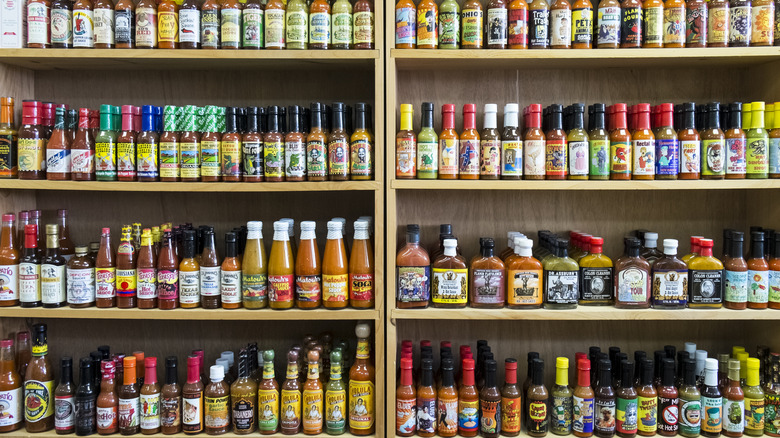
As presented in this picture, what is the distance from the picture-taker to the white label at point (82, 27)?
5.36 feet

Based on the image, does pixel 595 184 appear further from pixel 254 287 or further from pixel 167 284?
pixel 167 284

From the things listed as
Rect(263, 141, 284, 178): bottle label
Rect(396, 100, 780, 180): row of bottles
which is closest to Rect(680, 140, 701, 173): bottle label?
Rect(396, 100, 780, 180): row of bottles

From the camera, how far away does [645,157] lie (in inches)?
63.2

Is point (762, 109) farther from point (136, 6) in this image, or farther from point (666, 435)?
point (136, 6)

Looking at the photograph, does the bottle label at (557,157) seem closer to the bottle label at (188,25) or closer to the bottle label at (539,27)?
the bottle label at (539,27)

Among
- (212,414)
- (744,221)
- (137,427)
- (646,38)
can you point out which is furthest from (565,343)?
(137,427)

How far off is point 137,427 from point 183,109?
88 centimetres

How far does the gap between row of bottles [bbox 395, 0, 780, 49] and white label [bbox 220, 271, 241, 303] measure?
0.76m

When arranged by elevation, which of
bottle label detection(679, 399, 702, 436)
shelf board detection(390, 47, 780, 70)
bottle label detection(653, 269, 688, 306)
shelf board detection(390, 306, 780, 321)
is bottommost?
bottle label detection(679, 399, 702, 436)

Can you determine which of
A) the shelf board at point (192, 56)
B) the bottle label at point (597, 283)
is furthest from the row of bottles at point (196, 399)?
the shelf board at point (192, 56)

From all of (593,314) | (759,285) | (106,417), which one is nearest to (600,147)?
(593,314)

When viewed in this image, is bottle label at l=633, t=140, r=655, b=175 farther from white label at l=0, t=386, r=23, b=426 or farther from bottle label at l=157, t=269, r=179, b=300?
white label at l=0, t=386, r=23, b=426

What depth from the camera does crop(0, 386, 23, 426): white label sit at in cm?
166

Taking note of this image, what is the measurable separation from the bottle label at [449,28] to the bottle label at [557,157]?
38cm
